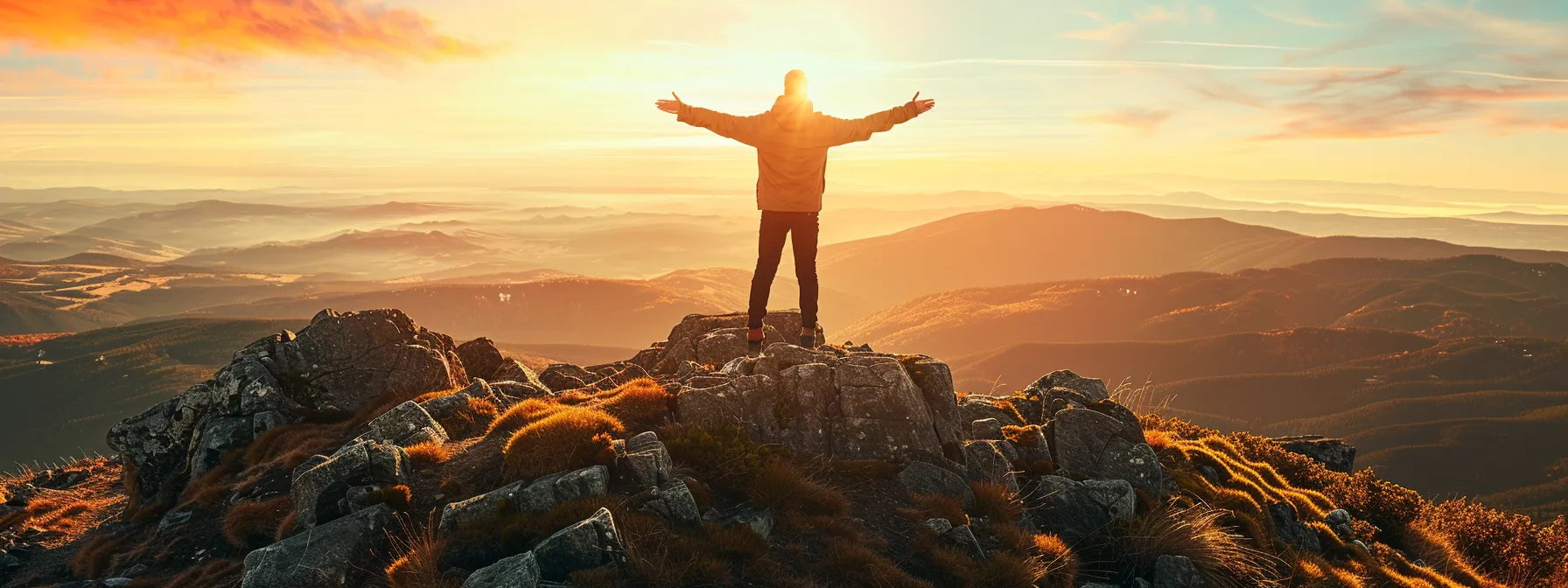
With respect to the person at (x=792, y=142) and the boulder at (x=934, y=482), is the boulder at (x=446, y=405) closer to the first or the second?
the person at (x=792, y=142)

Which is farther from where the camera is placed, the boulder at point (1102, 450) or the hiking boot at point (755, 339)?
the hiking boot at point (755, 339)

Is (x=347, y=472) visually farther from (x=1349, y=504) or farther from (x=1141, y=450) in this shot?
(x=1349, y=504)

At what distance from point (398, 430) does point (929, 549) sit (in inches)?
405

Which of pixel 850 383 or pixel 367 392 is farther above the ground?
pixel 850 383

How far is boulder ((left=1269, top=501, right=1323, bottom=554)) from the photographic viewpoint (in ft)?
56.7

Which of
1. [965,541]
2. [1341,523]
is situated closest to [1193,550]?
[965,541]

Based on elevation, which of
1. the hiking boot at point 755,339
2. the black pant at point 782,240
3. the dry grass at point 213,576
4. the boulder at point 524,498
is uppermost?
the black pant at point 782,240

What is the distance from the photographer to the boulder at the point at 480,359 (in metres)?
23.8

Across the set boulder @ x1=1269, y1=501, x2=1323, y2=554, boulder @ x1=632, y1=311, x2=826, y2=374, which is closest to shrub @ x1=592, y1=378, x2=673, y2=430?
boulder @ x1=632, y1=311, x2=826, y2=374

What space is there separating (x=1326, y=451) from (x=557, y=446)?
26.9 meters

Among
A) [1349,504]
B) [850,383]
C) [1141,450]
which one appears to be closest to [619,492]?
[850,383]

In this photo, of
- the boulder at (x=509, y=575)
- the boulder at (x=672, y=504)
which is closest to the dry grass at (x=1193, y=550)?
the boulder at (x=672, y=504)

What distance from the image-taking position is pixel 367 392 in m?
20.7

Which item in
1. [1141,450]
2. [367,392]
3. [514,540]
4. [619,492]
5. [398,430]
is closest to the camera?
[514,540]
